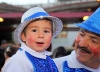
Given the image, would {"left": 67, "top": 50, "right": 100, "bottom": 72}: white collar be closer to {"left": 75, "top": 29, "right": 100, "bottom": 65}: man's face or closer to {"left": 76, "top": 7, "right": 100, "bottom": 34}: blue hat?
{"left": 75, "top": 29, "right": 100, "bottom": 65}: man's face

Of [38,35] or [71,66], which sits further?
[71,66]

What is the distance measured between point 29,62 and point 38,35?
211 mm

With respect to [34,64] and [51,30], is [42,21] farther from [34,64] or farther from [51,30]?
[34,64]

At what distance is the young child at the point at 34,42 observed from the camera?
166 cm

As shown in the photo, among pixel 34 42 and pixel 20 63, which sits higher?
pixel 34 42

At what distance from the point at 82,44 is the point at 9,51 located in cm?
152

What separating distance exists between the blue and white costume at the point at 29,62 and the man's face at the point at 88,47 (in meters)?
0.26

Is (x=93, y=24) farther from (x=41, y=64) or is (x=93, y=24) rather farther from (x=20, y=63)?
(x=20, y=63)

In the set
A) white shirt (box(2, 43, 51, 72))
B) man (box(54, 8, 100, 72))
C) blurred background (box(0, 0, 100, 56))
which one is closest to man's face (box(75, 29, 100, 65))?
man (box(54, 8, 100, 72))

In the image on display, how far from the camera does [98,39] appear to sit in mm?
1687

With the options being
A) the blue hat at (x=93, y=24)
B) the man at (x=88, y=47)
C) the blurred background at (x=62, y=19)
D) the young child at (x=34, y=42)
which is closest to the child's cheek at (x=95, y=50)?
the man at (x=88, y=47)

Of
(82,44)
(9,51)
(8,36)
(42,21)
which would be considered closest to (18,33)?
(42,21)

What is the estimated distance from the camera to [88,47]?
168 centimetres

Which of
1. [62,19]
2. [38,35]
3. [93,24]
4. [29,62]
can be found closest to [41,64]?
[29,62]
